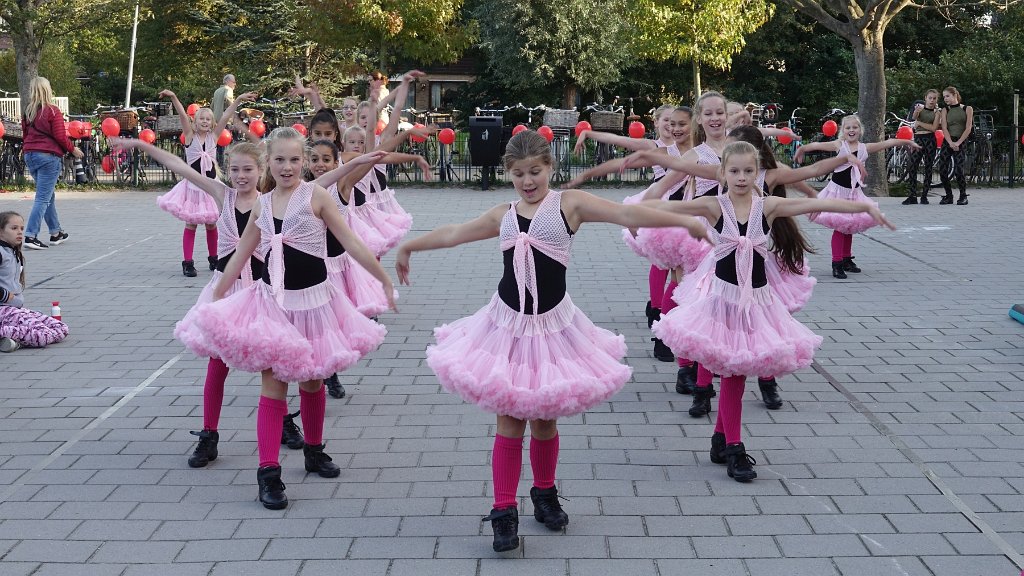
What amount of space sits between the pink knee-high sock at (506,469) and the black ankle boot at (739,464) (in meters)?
1.30

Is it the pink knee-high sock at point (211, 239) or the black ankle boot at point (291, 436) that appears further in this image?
the pink knee-high sock at point (211, 239)

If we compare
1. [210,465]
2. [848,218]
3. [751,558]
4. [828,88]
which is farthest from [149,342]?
[828,88]

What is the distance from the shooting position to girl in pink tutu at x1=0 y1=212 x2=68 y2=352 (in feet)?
27.5

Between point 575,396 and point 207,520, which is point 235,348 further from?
point 575,396

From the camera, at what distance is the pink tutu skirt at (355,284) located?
6.93m

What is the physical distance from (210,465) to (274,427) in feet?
2.54

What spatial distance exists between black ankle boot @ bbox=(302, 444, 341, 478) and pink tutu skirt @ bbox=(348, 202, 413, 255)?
3.52 m

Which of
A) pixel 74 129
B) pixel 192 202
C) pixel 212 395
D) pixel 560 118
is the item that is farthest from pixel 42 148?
pixel 560 118

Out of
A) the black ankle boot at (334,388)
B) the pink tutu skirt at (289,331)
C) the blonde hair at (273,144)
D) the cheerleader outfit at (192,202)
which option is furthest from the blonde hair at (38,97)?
the pink tutu skirt at (289,331)

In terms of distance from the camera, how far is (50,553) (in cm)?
464

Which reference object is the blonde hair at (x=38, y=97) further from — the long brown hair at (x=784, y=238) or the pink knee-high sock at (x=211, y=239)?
the long brown hair at (x=784, y=238)

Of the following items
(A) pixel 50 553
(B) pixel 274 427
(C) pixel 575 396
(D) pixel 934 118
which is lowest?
(A) pixel 50 553

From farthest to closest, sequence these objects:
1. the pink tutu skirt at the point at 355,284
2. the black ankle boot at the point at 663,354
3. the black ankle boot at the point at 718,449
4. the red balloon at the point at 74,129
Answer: the red balloon at the point at 74,129
the black ankle boot at the point at 663,354
the pink tutu skirt at the point at 355,284
the black ankle boot at the point at 718,449

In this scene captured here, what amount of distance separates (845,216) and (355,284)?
585 centimetres
